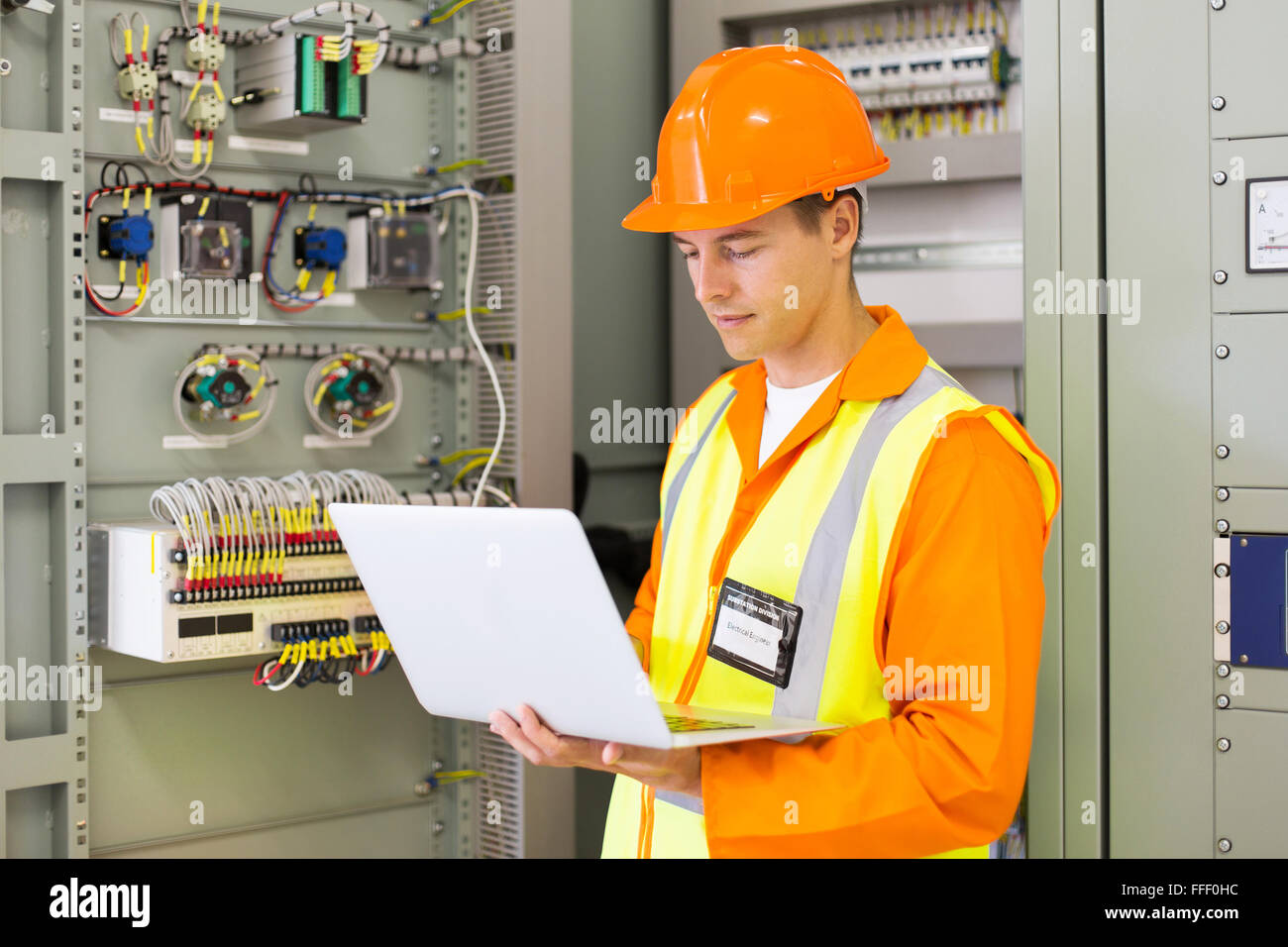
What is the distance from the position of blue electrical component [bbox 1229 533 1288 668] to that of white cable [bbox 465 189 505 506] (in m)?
1.48

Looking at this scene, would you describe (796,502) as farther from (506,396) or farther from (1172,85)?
(506,396)

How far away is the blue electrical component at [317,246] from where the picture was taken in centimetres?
276

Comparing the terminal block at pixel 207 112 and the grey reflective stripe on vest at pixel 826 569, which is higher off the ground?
the terminal block at pixel 207 112

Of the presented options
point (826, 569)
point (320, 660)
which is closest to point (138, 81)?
point (320, 660)

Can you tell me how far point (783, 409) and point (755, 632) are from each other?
322mm

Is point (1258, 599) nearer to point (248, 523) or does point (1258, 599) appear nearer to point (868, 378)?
point (868, 378)

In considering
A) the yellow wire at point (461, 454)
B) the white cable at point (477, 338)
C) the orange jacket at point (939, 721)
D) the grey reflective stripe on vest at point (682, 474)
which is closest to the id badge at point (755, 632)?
the orange jacket at point (939, 721)

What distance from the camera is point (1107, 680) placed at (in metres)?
2.21

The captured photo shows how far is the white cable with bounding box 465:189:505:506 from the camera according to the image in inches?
112

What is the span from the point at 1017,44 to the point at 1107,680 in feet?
5.53

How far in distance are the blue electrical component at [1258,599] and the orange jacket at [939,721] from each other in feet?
2.12

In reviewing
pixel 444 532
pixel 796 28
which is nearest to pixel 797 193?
pixel 444 532

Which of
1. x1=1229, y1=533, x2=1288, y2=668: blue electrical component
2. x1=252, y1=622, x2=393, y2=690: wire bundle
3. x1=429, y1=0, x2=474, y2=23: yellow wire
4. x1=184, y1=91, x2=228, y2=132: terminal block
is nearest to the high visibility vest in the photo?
x1=1229, y1=533, x2=1288, y2=668: blue electrical component

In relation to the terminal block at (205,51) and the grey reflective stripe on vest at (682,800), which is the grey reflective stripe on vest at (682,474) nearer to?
the grey reflective stripe on vest at (682,800)
